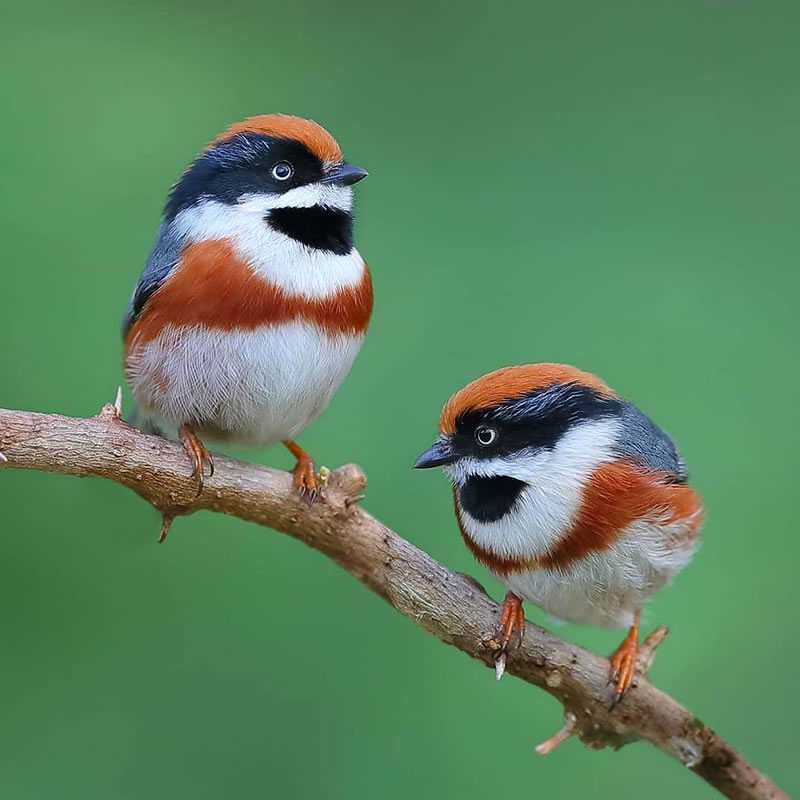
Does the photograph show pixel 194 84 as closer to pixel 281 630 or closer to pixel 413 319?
pixel 413 319

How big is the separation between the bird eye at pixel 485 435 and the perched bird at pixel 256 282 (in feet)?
1.24

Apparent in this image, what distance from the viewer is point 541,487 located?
2637mm

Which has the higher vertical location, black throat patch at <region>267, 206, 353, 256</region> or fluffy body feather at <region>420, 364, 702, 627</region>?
black throat patch at <region>267, 206, 353, 256</region>

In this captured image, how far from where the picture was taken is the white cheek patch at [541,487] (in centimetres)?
263

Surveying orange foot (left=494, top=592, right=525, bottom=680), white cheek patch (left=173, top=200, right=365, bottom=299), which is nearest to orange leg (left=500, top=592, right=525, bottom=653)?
orange foot (left=494, top=592, right=525, bottom=680)

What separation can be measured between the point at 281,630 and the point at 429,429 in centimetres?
75

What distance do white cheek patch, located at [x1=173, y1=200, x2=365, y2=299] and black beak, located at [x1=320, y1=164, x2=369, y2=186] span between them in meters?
0.15

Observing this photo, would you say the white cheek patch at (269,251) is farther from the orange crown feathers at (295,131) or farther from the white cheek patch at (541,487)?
→ the white cheek patch at (541,487)

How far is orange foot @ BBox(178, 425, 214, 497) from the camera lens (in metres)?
2.62

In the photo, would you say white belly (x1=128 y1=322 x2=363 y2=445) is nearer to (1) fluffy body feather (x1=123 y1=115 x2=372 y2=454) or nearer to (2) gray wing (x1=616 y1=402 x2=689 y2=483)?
(1) fluffy body feather (x1=123 y1=115 x2=372 y2=454)

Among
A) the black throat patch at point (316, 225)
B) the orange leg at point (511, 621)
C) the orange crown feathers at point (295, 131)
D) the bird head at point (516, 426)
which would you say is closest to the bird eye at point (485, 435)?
the bird head at point (516, 426)

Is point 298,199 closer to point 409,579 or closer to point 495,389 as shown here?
point 495,389

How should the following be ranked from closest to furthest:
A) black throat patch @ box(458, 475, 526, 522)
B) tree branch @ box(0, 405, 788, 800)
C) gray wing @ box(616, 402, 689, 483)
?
tree branch @ box(0, 405, 788, 800) → black throat patch @ box(458, 475, 526, 522) → gray wing @ box(616, 402, 689, 483)

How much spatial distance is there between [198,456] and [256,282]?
1.25 ft
